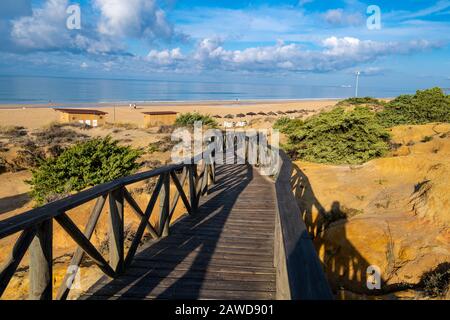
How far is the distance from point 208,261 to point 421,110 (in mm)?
20699

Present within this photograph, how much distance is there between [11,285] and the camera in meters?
5.84

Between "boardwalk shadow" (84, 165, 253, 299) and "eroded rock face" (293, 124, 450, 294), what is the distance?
1852 millimetres

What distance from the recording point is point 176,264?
4566mm

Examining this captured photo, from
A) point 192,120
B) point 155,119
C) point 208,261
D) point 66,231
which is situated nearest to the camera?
point 66,231

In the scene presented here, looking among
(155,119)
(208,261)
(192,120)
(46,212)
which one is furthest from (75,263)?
(155,119)

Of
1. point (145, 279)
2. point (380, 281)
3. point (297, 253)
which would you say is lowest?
point (380, 281)

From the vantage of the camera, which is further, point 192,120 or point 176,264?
point 192,120

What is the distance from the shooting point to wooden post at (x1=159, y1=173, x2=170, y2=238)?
539 cm

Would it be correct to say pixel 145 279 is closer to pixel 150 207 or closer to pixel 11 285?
pixel 150 207

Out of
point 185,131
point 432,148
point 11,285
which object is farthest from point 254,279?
point 185,131

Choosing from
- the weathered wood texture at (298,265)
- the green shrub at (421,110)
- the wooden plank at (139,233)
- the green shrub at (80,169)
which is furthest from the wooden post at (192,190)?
the green shrub at (421,110)

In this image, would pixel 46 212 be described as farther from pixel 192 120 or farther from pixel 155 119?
pixel 155 119

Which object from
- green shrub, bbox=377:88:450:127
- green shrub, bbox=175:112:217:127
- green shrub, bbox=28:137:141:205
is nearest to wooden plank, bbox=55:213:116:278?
green shrub, bbox=28:137:141:205

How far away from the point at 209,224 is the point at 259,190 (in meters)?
3.18
